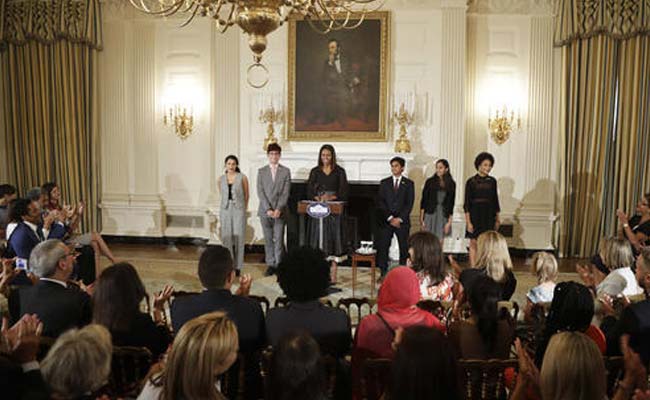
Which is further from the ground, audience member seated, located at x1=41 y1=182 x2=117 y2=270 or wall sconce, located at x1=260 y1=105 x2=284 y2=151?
wall sconce, located at x1=260 y1=105 x2=284 y2=151

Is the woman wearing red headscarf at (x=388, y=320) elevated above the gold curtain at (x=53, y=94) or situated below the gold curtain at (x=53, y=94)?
below

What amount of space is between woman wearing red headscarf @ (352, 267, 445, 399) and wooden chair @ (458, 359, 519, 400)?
410 mm

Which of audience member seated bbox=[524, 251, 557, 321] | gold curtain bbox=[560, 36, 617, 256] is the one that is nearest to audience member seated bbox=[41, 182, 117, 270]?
audience member seated bbox=[524, 251, 557, 321]

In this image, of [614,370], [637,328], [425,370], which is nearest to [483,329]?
[614,370]

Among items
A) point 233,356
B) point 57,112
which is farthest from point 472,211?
point 57,112

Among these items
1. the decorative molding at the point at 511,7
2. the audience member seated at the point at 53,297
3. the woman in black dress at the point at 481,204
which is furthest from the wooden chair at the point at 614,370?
the decorative molding at the point at 511,7

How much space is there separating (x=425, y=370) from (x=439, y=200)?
5588mm

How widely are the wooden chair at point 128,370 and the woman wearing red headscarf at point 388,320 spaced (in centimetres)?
95

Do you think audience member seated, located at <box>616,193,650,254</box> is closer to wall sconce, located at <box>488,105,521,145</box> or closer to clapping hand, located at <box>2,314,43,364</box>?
wall sconce, located at <box>488,105,521,145</box>

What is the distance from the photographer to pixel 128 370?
2.81m

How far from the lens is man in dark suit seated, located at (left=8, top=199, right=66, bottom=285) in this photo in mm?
4891

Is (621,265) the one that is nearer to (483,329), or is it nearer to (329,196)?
(483,329)

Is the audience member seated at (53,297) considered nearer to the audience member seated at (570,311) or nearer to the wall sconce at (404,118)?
the audience member seated at (570,311)

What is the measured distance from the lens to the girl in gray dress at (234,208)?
7148 millimetres
